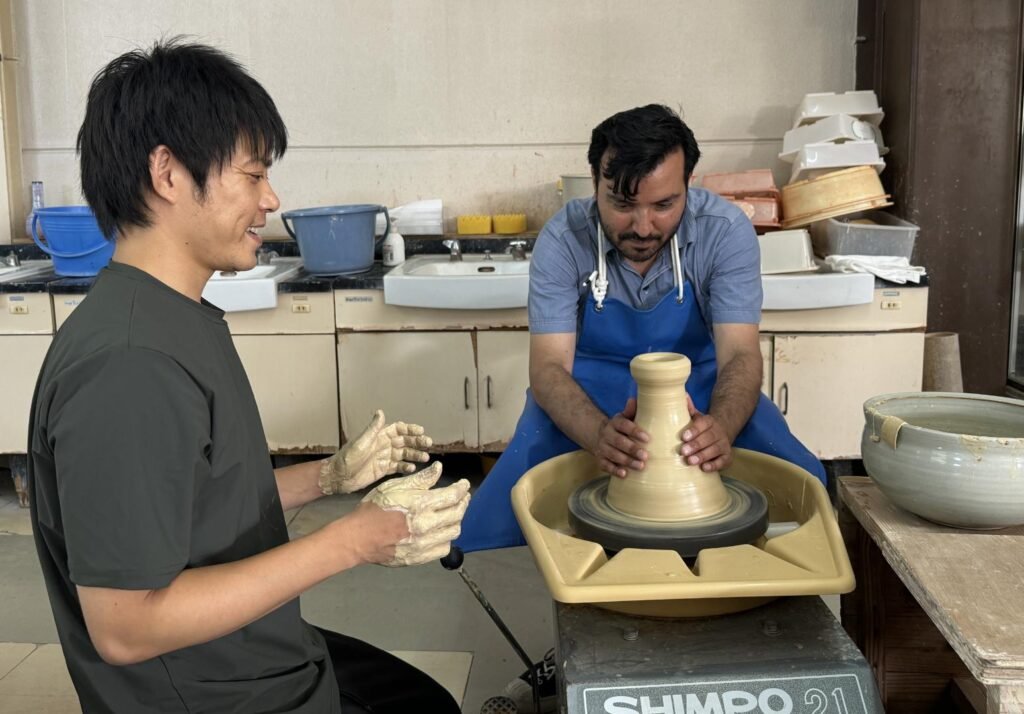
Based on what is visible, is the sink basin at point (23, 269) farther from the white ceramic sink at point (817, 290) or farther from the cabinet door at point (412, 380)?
the white ceramic sink at point (817, 290)

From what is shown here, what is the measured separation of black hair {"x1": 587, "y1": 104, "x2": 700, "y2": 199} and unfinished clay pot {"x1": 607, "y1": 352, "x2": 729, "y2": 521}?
0.73 metres

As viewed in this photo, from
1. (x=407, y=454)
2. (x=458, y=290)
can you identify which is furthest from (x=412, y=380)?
(x=407, y=454)

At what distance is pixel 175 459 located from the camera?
1187 mm

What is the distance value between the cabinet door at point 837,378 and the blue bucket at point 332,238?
1764 millimetres

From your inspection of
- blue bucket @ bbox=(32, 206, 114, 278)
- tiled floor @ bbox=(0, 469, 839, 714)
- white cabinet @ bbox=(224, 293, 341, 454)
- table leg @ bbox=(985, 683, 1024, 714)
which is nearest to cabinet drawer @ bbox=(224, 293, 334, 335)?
white cabinet @ bbox=(224, 293, 341, 454)

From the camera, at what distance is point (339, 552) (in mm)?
1312

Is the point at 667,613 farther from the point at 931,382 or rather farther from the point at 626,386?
the point at 931,382

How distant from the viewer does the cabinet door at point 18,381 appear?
13.1 ft

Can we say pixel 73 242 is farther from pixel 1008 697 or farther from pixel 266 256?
pixel 1008 697

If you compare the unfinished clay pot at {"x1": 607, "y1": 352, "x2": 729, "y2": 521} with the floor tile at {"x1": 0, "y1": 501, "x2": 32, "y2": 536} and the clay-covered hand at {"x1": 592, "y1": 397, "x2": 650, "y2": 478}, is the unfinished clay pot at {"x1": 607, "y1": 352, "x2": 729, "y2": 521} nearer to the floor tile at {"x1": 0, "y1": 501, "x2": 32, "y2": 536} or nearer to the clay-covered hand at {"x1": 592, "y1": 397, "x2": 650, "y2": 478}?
the clay-covered hand at {"x1": 592, "y1": 397, "x2": 650, "y2": 478}

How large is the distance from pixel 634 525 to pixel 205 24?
12.4 feet

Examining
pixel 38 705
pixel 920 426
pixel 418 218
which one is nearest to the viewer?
pixel 920 426

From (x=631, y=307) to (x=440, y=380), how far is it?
154cm

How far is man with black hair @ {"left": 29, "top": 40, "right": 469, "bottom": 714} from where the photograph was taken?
3.77 feet
